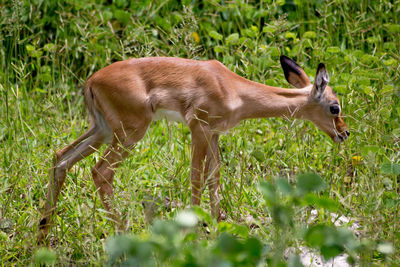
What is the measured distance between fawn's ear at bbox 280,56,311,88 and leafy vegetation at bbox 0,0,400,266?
456mm

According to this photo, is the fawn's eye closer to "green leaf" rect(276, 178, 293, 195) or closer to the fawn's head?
the fawn's head

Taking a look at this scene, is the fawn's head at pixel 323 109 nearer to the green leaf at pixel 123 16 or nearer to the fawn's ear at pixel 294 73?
the fawn's ear at pixel 294 73

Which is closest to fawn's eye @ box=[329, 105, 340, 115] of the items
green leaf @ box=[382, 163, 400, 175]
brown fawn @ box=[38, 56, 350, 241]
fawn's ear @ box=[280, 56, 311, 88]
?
brown fawn @ box=[38, 56, 350, 241]

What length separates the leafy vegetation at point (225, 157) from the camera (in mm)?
2967

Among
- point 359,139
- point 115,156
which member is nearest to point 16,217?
point 115,156

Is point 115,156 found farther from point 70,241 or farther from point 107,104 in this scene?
point 70,241

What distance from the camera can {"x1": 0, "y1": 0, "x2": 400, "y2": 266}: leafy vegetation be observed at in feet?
9.73

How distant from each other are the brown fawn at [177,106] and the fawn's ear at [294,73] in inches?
7.4

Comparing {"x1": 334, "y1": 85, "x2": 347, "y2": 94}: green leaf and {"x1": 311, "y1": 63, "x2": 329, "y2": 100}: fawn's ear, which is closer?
{"x1": 311, "y1": 63, "x2": 329, "y2": 100}: fawn's ear

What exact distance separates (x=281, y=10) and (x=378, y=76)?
223cm

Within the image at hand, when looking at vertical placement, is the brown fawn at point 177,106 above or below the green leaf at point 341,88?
above

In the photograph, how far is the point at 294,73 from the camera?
17.5ft

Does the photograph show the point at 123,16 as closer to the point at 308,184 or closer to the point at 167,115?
the point at 167,115

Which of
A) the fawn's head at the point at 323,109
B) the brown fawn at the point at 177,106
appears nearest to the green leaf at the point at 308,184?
the brown fawn at the point at 177,106
